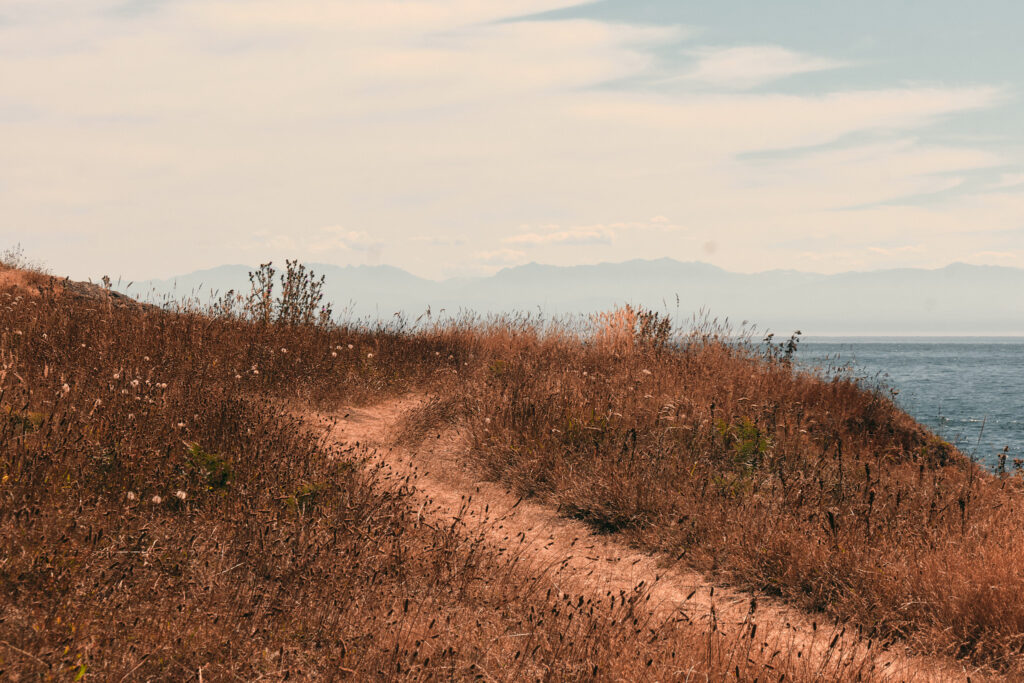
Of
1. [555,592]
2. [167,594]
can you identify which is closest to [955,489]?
[555,592]

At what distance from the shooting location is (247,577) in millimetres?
4000

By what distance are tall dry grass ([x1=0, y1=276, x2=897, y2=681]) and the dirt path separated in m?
0.18

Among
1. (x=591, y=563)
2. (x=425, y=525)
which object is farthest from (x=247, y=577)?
(x=591, y=563)

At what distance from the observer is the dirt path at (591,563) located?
4508 millimetres

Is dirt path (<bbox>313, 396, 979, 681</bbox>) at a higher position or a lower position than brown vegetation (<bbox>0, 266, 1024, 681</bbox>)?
lower

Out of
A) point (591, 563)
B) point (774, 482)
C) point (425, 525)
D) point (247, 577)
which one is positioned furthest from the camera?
point (774, 482)

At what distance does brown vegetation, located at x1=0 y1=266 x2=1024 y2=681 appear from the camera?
355 cm

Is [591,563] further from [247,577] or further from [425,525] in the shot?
[247,577]

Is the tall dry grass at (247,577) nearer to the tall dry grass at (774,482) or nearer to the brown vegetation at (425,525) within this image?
the brown vegetation at (425,525)

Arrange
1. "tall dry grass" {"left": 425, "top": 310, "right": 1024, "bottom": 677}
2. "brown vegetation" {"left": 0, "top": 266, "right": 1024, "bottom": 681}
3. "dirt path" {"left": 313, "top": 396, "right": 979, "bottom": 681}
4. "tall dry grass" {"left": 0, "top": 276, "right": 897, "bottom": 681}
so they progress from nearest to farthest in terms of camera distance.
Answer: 1. "tall dry grass" {"left": 0, "top": 276, "right": 897, "bottom": 681}
2. "brown vegetation" {"left": 0, "top": 266, "right": 1024, "bottom": 681}
3. "dirt path" {"left": 313, "top": 396, "right": 979, "bottom": 681}
4. "tall dry grass" {"left": 425, "top": 310, "right": 1024, "bottom": 677}

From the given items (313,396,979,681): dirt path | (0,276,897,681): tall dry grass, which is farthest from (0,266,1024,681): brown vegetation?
(313,396,979,681): dirt path

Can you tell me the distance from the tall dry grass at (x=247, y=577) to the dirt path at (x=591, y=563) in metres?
0.18

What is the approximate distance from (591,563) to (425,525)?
1469mm

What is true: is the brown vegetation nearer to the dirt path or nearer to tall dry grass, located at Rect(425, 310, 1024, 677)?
tall dry grass, located at Rect(425, 310, 1024, 677)
